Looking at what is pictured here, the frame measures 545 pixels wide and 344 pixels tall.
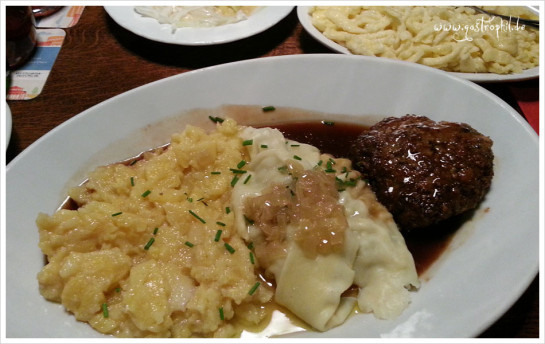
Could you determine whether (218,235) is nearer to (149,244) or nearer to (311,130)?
(149,244)

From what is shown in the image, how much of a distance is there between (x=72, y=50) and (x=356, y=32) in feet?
8.79

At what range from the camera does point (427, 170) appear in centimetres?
239

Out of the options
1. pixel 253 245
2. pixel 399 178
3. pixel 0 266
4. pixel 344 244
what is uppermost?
pixel 399 178

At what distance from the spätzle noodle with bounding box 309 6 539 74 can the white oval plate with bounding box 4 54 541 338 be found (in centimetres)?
45

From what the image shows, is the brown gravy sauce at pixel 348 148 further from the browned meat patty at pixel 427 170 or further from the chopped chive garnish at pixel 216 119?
the chopped chive garnish at pixel 216 119

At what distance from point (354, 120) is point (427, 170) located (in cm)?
91

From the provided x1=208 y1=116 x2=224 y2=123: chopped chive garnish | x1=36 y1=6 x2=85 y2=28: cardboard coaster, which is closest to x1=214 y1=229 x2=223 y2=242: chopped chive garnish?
x1=208 y1=116 x2=224 y2=123: chopped chive garnish

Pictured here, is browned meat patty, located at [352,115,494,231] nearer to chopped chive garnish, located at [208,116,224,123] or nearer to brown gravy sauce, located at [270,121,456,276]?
brown gravy sauce, located at [270,121,456,276]

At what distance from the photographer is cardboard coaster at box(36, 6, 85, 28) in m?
4.36

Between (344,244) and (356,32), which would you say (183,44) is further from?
(344,244)

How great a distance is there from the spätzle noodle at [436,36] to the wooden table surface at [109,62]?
0.23 m

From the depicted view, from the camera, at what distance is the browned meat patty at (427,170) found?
236 centimetres

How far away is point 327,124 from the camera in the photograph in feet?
10.4

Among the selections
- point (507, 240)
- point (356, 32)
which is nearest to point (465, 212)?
point (507, 240)
